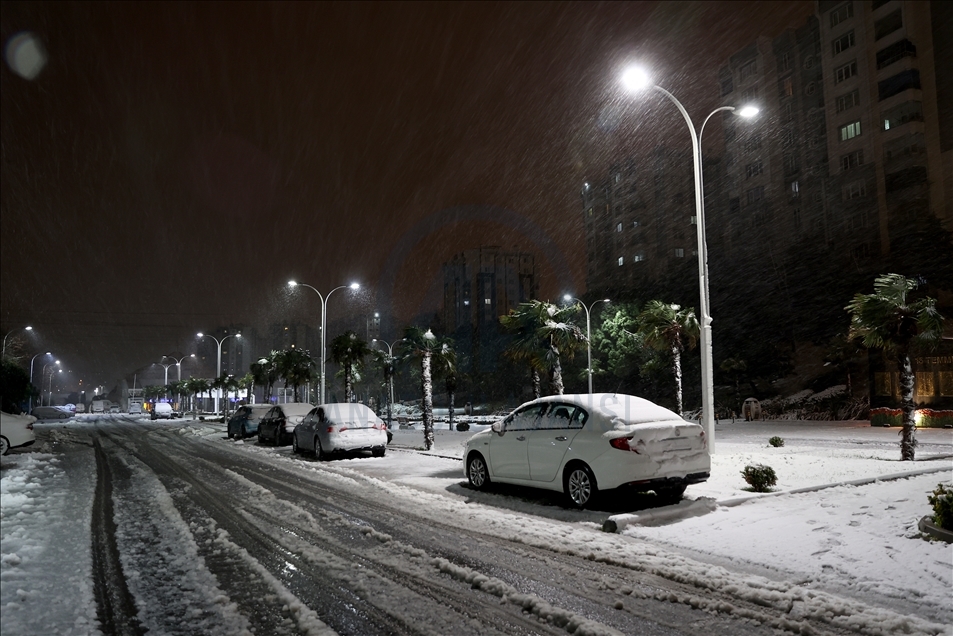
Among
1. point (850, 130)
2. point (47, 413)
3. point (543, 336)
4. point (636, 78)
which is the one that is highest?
point (850, 130)

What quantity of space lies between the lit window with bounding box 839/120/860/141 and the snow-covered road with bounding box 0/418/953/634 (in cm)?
5098

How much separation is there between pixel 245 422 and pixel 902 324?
81.4 ft

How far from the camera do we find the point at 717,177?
74.0 meters

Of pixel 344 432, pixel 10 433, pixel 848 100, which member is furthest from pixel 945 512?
pixel 848 100

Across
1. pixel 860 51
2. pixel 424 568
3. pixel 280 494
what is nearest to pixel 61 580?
pixel 424 568

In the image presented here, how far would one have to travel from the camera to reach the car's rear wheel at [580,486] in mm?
8930

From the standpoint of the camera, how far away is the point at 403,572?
19.5 ft

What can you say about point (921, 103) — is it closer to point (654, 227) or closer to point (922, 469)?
point (654, 227)

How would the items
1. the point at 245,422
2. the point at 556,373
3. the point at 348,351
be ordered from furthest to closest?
1. the point at 348,351
2. the point at 245,422
3. the point at 556,373

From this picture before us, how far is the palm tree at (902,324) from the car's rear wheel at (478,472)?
30.9ft

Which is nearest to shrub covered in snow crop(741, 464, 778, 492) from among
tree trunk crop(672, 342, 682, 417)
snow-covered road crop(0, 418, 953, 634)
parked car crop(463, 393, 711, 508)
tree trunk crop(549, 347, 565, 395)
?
snow-covered road crop(0, 418, 953, 634)

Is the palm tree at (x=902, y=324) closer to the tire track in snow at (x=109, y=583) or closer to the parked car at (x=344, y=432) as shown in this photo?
the parked car at (x=344, y=432)

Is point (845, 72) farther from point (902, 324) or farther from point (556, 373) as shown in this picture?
point (902, 324)

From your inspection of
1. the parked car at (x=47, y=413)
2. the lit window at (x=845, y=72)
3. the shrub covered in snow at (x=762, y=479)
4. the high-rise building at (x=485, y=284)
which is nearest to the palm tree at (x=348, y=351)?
the shrub covered in snow at (x=762, y=479)
